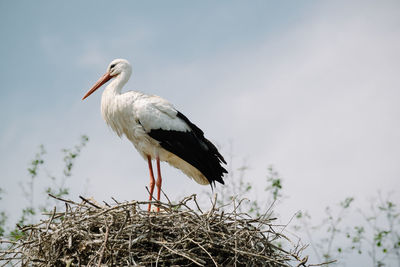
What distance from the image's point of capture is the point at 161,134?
17.5 ft

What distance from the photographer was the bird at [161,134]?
209 inches

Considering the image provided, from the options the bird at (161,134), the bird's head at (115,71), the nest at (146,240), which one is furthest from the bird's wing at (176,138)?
the nest at (146,240)

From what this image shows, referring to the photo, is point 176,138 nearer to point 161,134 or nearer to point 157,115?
point 161,134

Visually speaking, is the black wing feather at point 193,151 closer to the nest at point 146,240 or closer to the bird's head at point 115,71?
the bird's head at point 115,71

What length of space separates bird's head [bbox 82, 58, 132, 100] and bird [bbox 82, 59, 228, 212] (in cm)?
38

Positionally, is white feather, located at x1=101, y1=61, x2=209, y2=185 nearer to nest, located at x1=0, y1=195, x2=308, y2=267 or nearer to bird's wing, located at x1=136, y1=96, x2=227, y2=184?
bird's wing, located at x1=136, y1=96, x2=227, y2=184

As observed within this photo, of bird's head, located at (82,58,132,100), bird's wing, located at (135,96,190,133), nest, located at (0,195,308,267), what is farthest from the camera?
bird's head, located at (82,58,132,100)

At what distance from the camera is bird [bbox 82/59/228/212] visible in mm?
5316

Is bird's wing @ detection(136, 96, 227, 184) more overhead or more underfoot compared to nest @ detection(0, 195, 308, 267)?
more overhead

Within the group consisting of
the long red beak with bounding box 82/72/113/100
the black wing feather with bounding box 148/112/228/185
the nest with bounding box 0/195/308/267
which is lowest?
the nest with bounding box 0/195/308/267

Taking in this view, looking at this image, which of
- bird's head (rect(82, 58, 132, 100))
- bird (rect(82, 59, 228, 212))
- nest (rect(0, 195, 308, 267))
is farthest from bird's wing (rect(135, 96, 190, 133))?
nest (rect(0, 195, 308, 267))

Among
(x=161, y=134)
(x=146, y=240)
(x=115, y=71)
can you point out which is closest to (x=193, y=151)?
(x=161, y=134)

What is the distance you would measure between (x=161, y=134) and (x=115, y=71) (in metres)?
1.27

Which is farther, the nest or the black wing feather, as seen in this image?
the black wing feather
